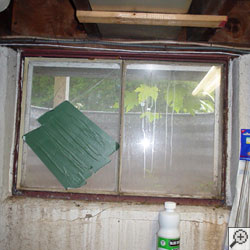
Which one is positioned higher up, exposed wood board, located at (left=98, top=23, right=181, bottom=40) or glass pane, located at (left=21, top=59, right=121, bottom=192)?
exposed wood board, located at (left=98, top=23, right=181, bottom=40)

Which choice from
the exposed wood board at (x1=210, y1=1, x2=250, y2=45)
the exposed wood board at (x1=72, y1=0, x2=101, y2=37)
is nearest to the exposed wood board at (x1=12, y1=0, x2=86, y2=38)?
the exposed wood board at (x1=72, y1=0, x2=101, y2=37)

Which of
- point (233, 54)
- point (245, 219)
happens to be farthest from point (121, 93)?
point (245, 219)

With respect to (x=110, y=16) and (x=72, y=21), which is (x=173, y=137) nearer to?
(x=110, y=16)

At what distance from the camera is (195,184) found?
6.13ft

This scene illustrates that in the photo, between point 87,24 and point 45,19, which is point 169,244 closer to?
point 87,24

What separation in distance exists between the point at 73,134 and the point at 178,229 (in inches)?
39.1

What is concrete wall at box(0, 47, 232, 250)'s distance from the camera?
1.72 metres

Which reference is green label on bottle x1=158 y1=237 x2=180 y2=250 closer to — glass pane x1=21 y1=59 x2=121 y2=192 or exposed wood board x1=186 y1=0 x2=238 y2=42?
glass pane x1=21 y1=59 x2=121 y2=192

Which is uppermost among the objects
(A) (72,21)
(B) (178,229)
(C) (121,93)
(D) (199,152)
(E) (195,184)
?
(A) (72,21)

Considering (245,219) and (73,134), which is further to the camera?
(73,134)

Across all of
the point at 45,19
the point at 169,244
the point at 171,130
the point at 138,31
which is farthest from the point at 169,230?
the point at 45,19

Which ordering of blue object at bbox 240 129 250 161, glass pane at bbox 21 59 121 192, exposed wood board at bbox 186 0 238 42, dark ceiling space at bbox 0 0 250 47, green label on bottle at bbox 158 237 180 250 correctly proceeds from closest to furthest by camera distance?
exposed wood board at bbox 186 0 238 42, green label on bottle at bbox 158 237 180 250, blue object at bbox 240 129 250 161, dark ceiling space at bbox 0 0 250 47, glass pane at bbox 21 59 121 192

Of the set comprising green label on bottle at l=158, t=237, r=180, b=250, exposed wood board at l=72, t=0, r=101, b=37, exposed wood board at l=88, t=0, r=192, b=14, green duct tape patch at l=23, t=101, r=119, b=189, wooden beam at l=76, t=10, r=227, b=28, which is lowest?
green label on bottle at l=158, t=237, r=180, b=250

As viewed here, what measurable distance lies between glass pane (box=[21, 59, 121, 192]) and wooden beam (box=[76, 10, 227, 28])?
1.49 feet
